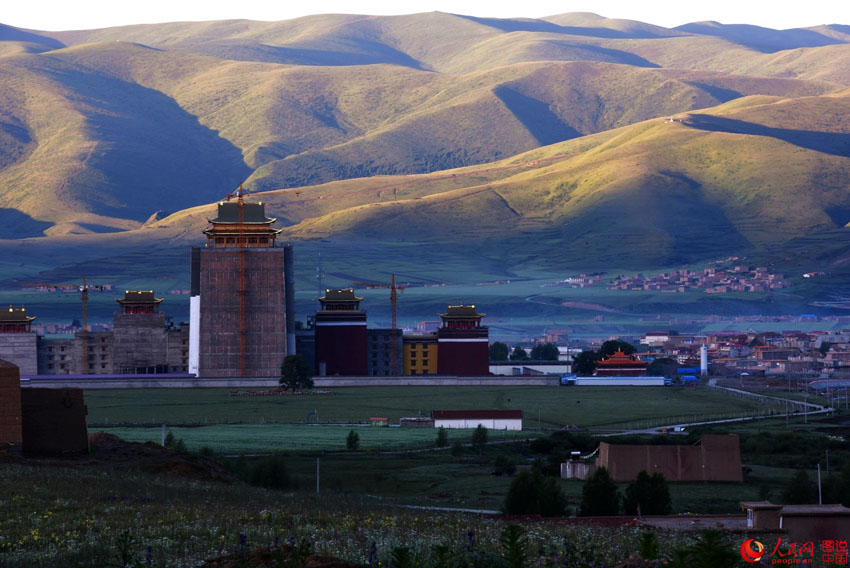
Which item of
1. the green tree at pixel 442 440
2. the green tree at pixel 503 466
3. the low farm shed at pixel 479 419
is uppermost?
the low farm shed at pixel 479 419

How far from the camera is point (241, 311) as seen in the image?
15438 centimetres

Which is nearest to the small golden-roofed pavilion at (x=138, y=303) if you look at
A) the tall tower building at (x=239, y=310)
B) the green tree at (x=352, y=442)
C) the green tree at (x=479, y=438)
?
the tall tower building at (x=239, y=310)

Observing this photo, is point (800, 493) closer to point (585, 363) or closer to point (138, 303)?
point (585, 363)

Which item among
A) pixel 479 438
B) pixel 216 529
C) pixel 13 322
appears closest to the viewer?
pixel 216 529

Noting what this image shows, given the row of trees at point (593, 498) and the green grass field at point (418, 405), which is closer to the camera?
the row of trees at point (593, 498)

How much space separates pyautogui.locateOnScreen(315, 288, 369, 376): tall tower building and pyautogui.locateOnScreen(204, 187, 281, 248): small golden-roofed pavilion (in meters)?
9.90

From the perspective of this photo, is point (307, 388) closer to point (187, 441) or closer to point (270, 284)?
point (270, 284)

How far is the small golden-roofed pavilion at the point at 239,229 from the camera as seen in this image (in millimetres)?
159000

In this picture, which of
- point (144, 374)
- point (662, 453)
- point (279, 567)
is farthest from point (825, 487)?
point (144, 374)

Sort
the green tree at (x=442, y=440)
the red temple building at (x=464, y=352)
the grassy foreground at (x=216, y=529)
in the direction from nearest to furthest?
the grassy foreground at (x=216, y=529), the green tree at (x=442, y=440), the red temple building at (x=464, y=352)

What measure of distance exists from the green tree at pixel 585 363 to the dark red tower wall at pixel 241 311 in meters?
33.8

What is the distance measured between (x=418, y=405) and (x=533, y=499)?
75.3m

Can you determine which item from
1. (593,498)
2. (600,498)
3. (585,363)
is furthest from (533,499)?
(585,363)

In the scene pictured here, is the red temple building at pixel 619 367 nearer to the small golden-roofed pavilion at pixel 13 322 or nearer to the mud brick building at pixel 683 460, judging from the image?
the small golden-roofed pavilion at pixel 13 322
